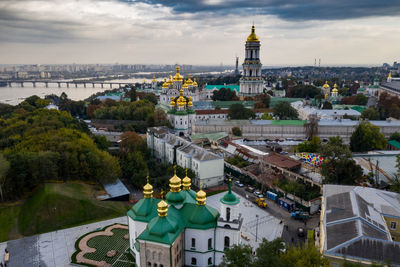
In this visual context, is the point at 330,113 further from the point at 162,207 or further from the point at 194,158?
the point at 162,207

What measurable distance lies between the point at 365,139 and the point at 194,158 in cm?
1952

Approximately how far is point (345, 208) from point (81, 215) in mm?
16950

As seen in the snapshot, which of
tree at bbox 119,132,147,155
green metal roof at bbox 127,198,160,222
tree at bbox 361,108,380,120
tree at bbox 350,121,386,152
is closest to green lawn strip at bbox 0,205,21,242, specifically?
green metal roof at bbox 127,198,160,222

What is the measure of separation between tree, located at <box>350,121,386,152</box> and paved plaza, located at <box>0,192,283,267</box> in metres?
17.0

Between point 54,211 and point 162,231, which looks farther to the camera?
point 54,211

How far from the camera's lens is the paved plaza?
16719 mm

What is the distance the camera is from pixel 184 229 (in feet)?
48.6

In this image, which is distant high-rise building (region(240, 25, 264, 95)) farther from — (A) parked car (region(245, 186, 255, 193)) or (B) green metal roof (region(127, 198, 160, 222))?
(B) green metal roof (region(127, 198, 160, 222))

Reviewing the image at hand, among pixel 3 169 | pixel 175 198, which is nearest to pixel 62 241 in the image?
pixel 3 169

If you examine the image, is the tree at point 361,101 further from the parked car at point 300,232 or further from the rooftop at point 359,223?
the parked car at point 300,232

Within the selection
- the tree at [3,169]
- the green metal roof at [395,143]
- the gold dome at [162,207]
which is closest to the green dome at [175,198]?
the gold dome at [162,207]

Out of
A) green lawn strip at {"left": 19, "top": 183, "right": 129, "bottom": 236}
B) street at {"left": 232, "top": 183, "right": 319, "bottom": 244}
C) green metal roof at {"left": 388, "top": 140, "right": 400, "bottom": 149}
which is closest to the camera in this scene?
street at {"left": 232, "top": 183, "right": 319, "bottom": 244}

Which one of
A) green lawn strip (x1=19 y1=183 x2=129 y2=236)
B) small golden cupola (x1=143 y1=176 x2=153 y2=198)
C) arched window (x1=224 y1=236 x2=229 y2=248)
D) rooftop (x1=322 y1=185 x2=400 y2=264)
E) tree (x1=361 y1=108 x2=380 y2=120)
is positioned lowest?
green lawn strip (x1=19 y1=183 x2=129 y2=236)

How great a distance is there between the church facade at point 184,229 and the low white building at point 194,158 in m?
8.52
